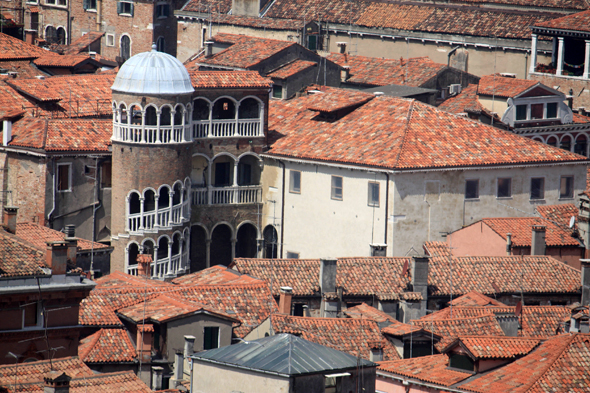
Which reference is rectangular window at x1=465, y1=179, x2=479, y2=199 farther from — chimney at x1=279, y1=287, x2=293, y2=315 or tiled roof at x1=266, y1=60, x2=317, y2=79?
chimney at x1=279, y1=287, x2=293, y2=315

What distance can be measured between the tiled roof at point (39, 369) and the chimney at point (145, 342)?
4.39m

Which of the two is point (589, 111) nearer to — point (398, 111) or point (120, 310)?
point (398, 111)

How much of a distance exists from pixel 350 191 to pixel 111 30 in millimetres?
41270

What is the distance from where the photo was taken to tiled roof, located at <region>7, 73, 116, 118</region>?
2808 inches

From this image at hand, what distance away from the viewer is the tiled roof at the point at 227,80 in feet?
223

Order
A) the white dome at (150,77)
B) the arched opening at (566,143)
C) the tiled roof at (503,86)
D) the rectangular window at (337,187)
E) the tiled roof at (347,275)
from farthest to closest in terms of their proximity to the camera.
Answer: the arched opening at (566,143)
the tiled roof at (503,86)
the rectangular window at (337,187)
the white dome at (150,77)
the tiled roof at (347,275)

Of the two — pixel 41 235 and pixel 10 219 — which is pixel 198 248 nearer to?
pixel 41 235

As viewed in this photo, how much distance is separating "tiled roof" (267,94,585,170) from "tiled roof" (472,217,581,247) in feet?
8.50

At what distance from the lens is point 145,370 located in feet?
165

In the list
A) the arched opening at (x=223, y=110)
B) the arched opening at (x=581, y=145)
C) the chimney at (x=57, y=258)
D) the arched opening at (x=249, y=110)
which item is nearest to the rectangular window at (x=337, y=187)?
the arched opening at (x=249, y=110)

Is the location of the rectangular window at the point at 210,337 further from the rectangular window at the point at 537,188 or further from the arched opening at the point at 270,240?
the rectangular window at the point at 537,188

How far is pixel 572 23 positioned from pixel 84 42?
31.8 metres

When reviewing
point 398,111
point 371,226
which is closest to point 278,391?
point 371,226

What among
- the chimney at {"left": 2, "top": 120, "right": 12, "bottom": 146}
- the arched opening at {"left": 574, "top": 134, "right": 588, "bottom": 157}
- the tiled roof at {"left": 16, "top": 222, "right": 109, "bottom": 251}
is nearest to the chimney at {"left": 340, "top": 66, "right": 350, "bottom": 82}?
the arched opening at {"left": 574, "top": 134, "right": 588, "bottom": 157}
